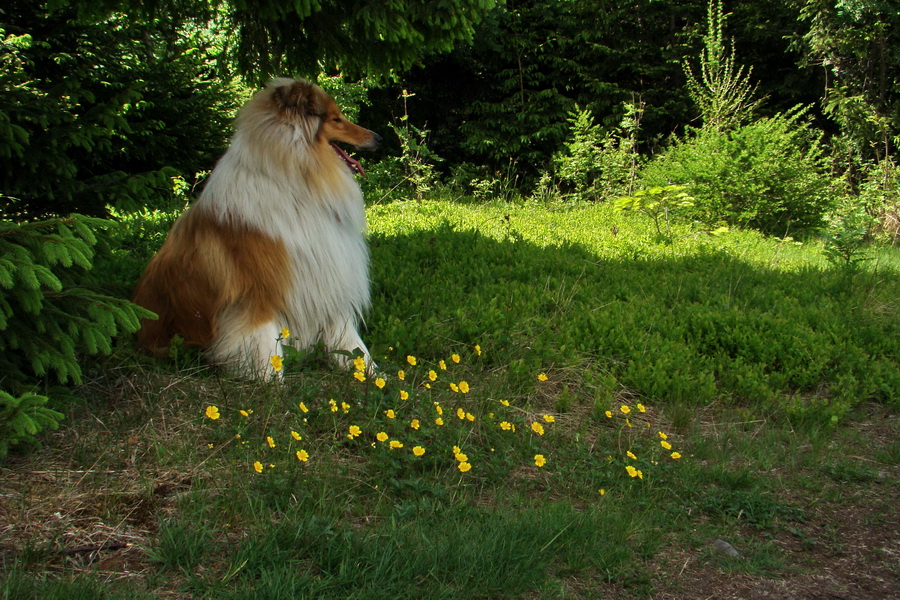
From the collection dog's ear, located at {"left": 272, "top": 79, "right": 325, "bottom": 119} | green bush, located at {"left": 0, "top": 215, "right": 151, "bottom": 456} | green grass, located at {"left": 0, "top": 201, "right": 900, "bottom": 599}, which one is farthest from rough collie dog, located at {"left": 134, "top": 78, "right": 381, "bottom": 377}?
green bush, located at {"left": 0, "top": 215, "right": 151, "bottom": 456}

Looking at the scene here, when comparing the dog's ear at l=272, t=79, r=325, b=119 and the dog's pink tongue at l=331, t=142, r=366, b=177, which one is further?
the dog's pink tongue at l=331, t=142, r=366, b=177

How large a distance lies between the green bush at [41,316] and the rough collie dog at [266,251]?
98 cm

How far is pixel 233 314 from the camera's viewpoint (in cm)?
429

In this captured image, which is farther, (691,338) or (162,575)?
(691,338)

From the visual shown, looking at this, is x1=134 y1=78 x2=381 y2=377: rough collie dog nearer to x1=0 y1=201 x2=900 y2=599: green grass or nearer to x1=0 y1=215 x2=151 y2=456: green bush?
x1=0 y1=201 x2=900 y2=599: green grass

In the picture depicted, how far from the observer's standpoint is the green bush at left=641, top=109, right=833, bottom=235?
32.6 ft

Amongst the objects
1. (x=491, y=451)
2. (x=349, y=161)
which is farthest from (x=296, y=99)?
(x=491, y=451)

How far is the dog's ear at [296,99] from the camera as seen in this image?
14.2 feet

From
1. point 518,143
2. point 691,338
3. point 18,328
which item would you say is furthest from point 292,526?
point 518,143

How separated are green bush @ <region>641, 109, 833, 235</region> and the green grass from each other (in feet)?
11.9

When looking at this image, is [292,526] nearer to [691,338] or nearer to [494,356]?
[494,356]

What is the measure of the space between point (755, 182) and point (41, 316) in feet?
29.6

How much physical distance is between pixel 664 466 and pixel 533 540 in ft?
3.99

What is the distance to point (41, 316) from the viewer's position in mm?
3068
